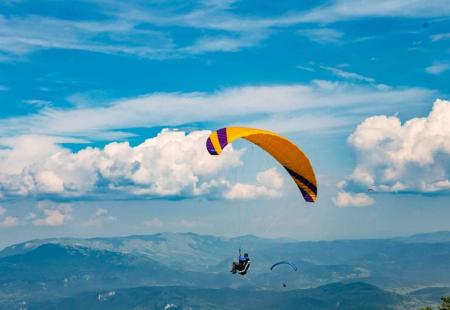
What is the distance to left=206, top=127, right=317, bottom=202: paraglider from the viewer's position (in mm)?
50938

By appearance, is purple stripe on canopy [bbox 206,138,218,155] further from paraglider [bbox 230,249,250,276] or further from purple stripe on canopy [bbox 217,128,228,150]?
paraglider [bbox 230,249,250,276]

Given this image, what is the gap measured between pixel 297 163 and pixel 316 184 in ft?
11.3

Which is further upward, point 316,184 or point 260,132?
point 260,132

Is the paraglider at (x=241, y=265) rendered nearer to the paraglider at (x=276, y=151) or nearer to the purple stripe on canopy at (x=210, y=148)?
the paraglider at (x=276, y=151)

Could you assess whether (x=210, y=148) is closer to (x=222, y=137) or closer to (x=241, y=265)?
(x=222, y=137)

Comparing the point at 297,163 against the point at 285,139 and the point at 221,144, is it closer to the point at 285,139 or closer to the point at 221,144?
the point at 285,139

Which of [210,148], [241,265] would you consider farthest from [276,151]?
[241,265]

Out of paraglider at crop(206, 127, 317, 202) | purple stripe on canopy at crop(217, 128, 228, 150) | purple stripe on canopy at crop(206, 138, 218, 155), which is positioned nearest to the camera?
purple stripe on canopy at crop(206, 138, 218, 155)

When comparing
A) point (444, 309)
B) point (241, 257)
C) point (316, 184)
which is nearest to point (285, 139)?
point (316, 184)

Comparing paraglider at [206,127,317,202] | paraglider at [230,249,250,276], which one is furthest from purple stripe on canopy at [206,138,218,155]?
paraglider at [230,249,250,276]

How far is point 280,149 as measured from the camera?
57.9m

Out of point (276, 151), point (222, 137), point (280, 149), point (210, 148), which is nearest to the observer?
point (210, 148)

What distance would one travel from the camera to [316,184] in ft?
195

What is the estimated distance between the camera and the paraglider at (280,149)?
50.9m
